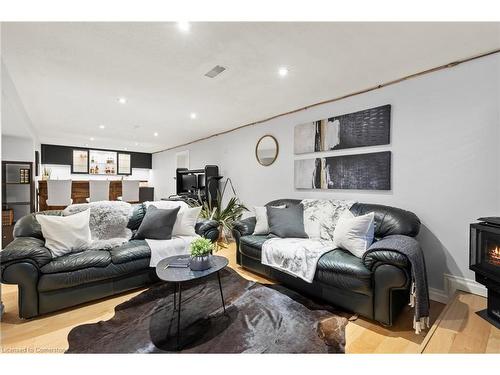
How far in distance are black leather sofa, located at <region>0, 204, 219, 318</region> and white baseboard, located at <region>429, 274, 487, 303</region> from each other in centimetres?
304

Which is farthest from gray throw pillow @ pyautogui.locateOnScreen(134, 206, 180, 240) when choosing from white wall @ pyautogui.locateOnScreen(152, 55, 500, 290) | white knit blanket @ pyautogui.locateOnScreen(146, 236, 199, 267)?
white wall @ pyautogui.locateOnScreen(152, 55, 500, 290)

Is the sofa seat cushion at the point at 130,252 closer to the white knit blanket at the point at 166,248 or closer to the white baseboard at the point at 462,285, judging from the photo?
the white knit blanket at the point at 166,248

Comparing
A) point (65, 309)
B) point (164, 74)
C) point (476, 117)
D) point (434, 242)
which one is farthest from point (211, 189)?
point (476, 117)

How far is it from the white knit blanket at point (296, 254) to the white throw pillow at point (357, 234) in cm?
19

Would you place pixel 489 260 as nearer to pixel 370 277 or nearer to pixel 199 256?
pixel 370 277

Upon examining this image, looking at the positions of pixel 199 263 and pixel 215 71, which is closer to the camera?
pixel 199 263

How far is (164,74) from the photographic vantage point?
2408 millimetres

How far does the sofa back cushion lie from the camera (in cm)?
228

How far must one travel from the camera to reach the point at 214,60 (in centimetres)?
214

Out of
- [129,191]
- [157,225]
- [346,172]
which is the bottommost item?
[157,225]

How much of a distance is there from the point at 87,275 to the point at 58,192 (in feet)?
11.5

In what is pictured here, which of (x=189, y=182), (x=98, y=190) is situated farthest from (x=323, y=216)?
(x=98, y=190)
